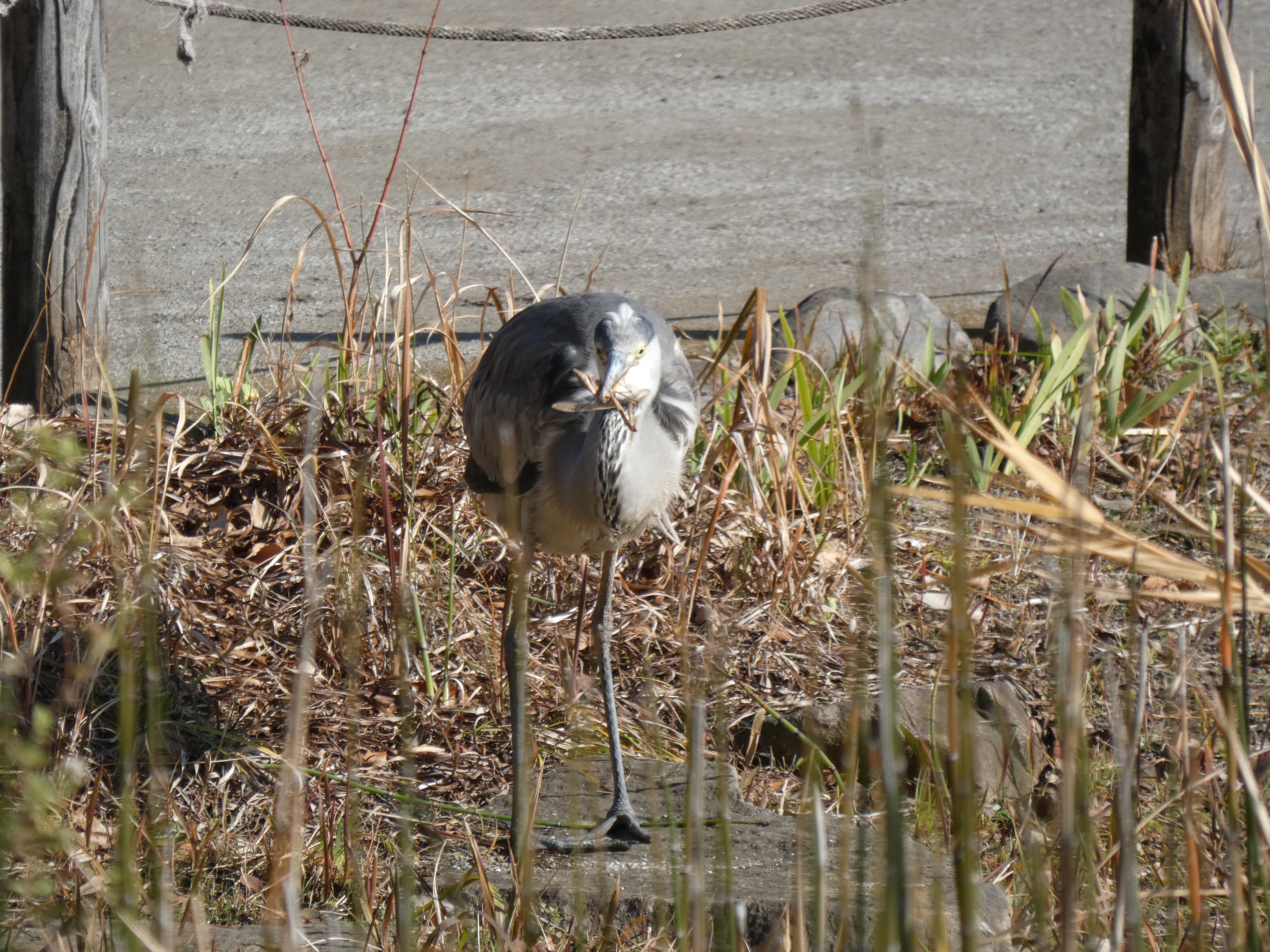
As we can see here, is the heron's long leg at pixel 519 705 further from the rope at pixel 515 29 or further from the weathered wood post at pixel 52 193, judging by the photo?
the rope at pixel 515 29

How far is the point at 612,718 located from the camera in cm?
318

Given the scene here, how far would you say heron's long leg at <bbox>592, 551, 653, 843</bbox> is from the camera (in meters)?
3.07

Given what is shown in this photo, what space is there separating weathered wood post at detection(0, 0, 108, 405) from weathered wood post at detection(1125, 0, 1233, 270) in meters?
4.04

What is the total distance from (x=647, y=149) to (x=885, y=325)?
438 cm

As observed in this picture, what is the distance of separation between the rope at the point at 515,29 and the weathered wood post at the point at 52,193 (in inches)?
16.9

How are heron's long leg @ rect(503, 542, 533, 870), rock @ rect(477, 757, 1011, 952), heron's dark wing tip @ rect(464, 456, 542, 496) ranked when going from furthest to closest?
heron's dark wing tip @ rect(464, 456, 542, 496)
rock @ rect(477, 757, 1011, 952)
heron's long leg @ rect(503, 542, 533, 870)

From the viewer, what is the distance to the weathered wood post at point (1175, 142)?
17.4ft

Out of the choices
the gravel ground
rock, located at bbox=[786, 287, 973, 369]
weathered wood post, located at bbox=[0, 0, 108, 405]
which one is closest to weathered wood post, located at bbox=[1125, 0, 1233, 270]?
the gravel ground

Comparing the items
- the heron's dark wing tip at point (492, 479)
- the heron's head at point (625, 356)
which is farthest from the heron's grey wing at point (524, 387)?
the heron's head at point (625, 356)

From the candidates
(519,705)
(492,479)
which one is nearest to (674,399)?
(492,479)

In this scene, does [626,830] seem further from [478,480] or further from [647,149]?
[647,149]

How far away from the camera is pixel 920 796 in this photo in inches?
114

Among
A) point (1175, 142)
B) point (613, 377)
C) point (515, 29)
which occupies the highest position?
point (515, 29)

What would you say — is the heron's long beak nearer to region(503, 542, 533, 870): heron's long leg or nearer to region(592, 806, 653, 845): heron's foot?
region(503, 542, 533, 870): heron's long leg
